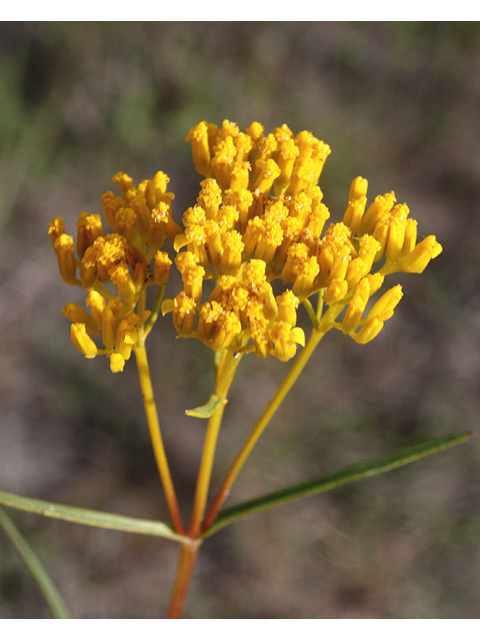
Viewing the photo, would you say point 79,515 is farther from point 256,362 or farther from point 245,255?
point 256,362

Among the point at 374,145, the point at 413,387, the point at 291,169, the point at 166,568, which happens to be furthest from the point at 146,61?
the point at 166,568

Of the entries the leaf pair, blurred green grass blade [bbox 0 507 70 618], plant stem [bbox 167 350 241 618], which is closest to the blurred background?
blurred green grass blade [bbox 0 507 70 618]

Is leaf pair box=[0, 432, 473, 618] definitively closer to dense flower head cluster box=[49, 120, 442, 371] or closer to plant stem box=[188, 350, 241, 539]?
plant stem box=[188, 350, 241, 539]

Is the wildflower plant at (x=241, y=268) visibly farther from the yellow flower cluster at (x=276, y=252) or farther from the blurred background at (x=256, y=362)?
the blurred background at (x=256, y=362)

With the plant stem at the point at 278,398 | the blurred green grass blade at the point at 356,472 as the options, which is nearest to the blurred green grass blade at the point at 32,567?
the plant stem at the point at 278,398

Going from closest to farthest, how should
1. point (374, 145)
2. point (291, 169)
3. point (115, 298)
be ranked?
point (115, 298) < point (291, 169) < point (374, 145)

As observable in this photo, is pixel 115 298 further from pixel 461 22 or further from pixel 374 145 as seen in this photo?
pixel 461 22
